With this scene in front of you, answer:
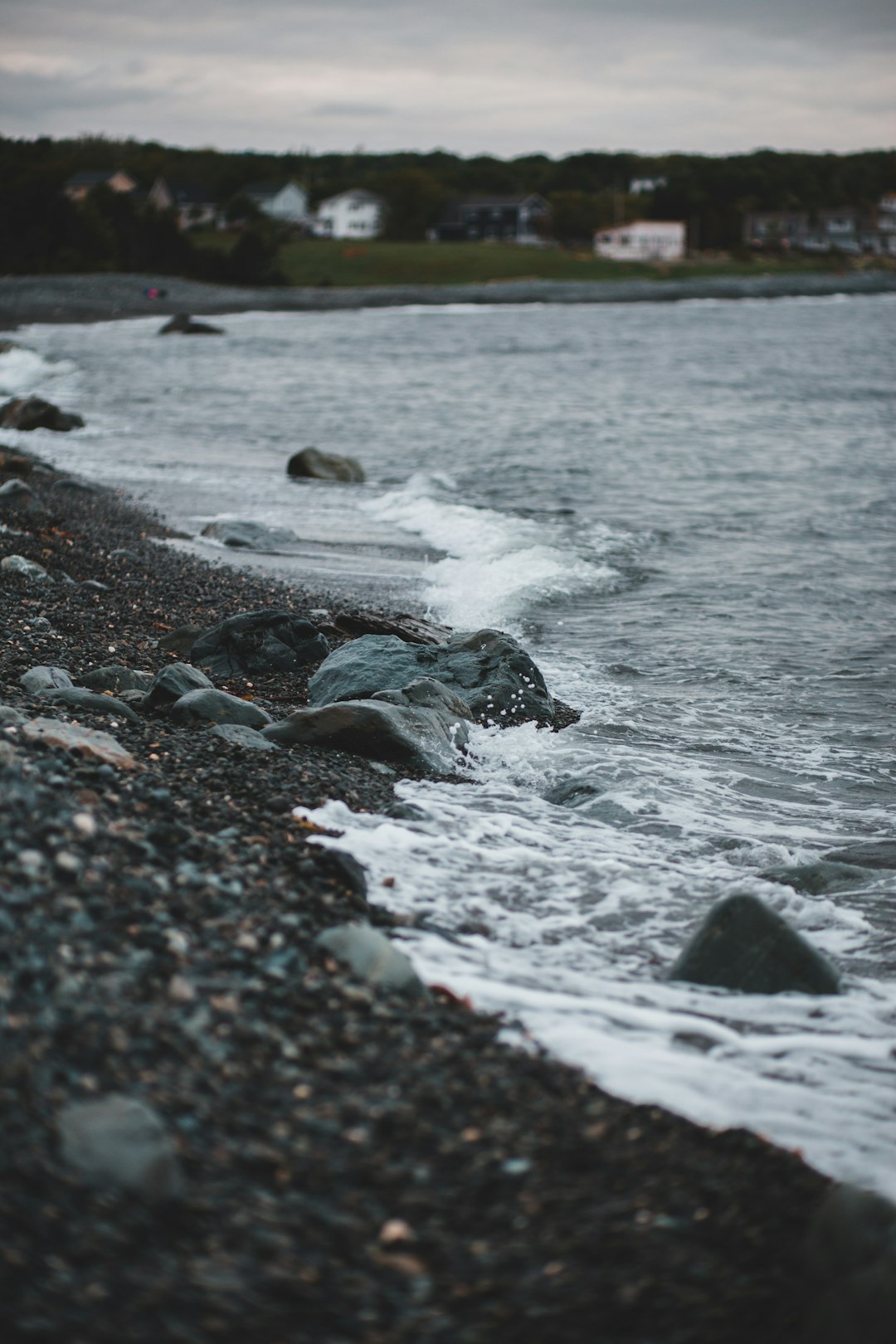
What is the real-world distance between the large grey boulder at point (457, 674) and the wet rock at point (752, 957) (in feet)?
9.89

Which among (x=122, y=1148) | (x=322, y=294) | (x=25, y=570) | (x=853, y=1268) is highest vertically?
(x=322, y=294)

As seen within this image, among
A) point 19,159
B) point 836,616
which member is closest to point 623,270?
point 19,159

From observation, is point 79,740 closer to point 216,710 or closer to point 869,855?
point 216,710

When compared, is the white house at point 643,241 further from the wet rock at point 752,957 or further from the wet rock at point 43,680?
the wet rock at point 752,957

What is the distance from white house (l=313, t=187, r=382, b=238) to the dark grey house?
22.2 feet

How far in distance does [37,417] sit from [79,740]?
62.7 ft

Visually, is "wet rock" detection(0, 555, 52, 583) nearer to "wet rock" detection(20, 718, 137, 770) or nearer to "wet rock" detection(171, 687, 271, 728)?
"wet rock" detection(171, 687, 271, 728)

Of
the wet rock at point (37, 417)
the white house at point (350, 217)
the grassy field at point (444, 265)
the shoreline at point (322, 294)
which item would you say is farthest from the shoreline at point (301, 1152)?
the white house at point (350, 217)

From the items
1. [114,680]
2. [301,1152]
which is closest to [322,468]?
[114,680]

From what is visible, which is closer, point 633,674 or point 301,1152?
point 301,1152

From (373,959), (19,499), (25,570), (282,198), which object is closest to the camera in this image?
(373,959)

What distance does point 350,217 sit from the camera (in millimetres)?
123625

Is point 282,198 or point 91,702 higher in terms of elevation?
point 282,198

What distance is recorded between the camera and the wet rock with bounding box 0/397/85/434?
2238 centimetres
